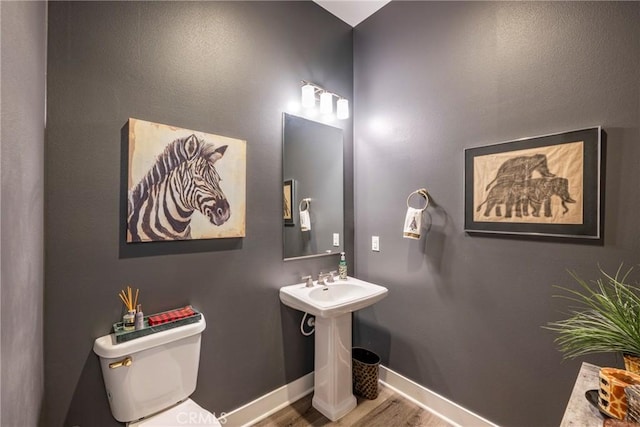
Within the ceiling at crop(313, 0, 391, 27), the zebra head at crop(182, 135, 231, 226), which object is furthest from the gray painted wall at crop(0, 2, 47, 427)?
the ceiling at crop(313, 0, 391, 27)

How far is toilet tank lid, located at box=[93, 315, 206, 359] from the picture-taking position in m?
1.19

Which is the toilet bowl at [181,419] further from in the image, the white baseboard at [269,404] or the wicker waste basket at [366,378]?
the wicker waste basket at [366,378]

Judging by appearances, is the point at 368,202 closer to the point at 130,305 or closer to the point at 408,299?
the point at 408,299

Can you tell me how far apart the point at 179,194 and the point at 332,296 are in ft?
3.98

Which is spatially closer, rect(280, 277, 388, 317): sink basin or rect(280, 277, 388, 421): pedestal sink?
rect(280, 277, 388, 317): sink basin

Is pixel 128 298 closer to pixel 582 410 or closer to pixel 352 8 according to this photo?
pixel 582 410

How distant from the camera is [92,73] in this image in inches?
49.4

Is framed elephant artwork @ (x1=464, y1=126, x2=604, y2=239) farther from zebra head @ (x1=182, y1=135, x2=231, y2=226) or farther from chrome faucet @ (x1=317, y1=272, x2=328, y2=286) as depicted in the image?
zebra head @ (x1=182, y1=135, x2=231, y2=226)

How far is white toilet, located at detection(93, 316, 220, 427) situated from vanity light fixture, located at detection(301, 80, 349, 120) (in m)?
1.57

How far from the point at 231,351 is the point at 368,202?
1.43 meters

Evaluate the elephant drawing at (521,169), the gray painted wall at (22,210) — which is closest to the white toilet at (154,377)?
the gray painted wall at (22,210)

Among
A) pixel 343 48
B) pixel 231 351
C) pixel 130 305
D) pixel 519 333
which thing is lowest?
pixel 231 351

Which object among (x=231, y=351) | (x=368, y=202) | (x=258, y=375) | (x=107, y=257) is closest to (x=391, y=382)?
(x=258, y=375)

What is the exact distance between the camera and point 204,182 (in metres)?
1.55
